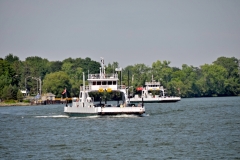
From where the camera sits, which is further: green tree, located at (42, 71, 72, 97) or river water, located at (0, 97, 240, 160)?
green tree, located at (42, 71, 72, 97)

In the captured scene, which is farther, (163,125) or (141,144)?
(163,125)

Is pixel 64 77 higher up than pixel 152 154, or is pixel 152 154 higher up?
pixel 64 77

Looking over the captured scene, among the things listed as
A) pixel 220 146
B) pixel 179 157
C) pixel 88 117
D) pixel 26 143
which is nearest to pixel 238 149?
pixel 220 146

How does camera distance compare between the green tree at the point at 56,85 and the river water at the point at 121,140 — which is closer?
the river water at the point at 121,140

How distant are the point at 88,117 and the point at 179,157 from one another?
37.4m

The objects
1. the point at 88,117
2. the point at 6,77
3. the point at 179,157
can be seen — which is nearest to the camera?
the point at 179,157

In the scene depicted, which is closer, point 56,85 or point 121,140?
point 121,140

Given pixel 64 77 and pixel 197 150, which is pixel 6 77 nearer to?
pixel 64 77

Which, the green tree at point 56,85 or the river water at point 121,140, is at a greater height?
the green tree at point 56,85

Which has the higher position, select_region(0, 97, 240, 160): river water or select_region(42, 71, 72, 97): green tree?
select_region(42, 71, 72, 97): green tree

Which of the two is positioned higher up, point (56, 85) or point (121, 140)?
point (56, 85)

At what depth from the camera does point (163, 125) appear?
6412cm

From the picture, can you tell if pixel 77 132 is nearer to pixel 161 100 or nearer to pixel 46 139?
pixel 46 139

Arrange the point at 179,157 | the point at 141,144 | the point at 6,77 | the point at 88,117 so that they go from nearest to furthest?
1. the point at 179,157
2. the point at 141,144
3. the point at 88,117
4. the point at 6,77
